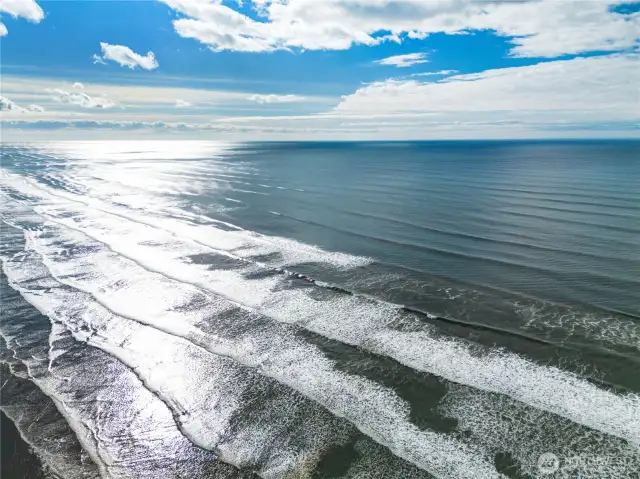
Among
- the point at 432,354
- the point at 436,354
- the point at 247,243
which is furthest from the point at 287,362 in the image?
Result: the point at 247,243

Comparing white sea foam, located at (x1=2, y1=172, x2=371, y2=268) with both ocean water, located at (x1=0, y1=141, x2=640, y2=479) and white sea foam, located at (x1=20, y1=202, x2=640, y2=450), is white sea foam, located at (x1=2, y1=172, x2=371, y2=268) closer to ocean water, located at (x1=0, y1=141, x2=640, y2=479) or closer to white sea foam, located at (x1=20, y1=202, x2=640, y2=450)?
ocean water, located at (x1=0, y1=141, x2=640, y2=479)

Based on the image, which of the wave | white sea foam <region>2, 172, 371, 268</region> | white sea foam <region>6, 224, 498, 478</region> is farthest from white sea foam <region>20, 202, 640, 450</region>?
white sea foam <region>2, 172, 371, 268</region>

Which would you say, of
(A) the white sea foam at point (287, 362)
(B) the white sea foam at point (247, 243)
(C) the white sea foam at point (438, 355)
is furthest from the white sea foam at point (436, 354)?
(B) the white sea foam at point (247, 243)

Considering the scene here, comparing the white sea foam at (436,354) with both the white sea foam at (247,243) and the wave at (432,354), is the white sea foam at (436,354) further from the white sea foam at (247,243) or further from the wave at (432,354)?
the white sea foam at (247,243)

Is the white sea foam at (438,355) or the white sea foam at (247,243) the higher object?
the white sea foam at (438,355)

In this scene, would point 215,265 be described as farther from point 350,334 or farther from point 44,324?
point 350,334

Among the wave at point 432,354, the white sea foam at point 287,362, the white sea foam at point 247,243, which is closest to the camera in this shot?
the white sea foam at point 287,362

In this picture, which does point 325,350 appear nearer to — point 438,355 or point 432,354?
point 432,354

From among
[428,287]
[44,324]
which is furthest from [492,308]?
[44,324]

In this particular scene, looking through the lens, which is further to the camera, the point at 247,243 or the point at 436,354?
the point at 247,243
